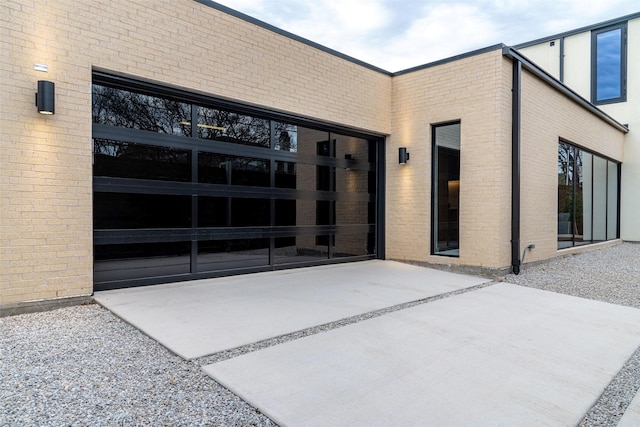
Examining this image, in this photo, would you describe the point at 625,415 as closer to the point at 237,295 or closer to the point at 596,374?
the point at 596,374

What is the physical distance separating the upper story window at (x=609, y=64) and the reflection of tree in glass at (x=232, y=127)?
1324 centimetres

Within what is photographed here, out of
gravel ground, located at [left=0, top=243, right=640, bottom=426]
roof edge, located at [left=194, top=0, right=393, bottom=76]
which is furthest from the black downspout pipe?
gravel ground, located at [left=0, top=243, right=640, bottom=426]

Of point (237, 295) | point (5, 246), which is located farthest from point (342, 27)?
point (5, 246)

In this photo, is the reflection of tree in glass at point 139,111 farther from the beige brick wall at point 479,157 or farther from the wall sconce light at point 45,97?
the beige brick wall at point 479,157

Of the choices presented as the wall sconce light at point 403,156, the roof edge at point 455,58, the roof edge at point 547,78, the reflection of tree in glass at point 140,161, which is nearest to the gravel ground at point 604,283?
the wall sconce light at point 403,156

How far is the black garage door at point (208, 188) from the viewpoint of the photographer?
487cm

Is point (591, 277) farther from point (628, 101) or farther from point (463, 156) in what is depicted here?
point (628, 101)

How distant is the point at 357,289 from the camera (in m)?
5.35

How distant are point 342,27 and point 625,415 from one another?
11.4 meters

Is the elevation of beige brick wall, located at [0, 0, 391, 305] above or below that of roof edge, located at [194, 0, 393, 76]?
below

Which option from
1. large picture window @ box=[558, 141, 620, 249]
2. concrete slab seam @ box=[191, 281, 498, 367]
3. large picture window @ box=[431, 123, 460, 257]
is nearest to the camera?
concrete slab seam @ box=[191, 281, 498, 367]

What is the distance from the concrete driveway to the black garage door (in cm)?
56

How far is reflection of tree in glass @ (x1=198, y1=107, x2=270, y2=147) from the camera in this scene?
5723mm

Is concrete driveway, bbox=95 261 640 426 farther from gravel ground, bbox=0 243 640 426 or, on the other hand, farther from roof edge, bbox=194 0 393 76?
roof edge, bbox=194 0 393 76
